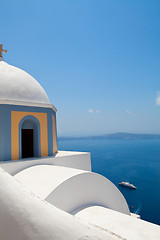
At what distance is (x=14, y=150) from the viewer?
6.08m

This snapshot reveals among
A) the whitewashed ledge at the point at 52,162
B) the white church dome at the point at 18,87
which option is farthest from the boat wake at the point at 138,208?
the white church dome at the point at 18,87

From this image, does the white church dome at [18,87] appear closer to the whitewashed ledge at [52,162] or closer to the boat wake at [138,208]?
the whitewashed ledge at [52,162]

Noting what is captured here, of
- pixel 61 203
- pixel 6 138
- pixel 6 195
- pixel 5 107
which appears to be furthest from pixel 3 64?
pixel 6 195

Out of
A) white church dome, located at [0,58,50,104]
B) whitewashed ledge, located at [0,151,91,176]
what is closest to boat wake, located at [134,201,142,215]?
whitewashed ledge, located at [0,151,91,176]

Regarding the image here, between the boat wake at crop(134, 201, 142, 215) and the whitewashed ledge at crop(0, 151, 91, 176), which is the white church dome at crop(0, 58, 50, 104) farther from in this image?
the boat wake at crop(134, 201, 142, 215)

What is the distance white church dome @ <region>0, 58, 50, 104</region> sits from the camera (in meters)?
6.43

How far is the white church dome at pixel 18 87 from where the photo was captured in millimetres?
6430

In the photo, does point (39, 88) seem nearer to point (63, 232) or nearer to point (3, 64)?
point (3, 64)

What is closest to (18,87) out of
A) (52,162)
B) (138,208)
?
(52,162)

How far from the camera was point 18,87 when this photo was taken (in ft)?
21.9

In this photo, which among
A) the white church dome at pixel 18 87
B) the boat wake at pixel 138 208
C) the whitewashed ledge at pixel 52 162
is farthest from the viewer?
the boat wake at pixel 138 208

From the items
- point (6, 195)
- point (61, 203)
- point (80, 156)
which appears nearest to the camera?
point (6, 195)

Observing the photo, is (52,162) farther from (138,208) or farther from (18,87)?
(138,208)

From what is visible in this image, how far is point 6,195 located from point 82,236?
0.79 m
